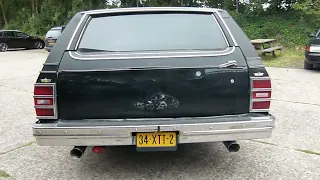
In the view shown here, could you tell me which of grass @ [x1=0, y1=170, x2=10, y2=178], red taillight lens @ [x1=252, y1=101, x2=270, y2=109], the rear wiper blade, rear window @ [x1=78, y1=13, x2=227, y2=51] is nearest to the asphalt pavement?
grass @ [x1=0, y1=170, x2=10, y2=178]

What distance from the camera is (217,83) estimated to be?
3084mm

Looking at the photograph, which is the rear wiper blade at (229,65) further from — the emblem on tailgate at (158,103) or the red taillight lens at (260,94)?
the emblem on tailgate at (158,103)

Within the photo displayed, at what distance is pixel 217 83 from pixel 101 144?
1177 mm

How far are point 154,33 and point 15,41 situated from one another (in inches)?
841

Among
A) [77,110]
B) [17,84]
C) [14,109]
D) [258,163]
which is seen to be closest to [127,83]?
[77,110]

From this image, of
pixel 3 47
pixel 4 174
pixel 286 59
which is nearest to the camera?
pixel 4 174

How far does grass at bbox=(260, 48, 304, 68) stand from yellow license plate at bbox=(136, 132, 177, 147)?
10.0 m

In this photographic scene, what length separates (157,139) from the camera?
306 centimetres

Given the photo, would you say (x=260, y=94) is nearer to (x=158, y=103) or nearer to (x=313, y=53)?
(x=158, y=103)

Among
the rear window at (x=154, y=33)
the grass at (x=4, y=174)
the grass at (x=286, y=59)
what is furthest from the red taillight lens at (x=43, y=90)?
the grass at (x=286, y=59)

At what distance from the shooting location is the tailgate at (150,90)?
120 inches

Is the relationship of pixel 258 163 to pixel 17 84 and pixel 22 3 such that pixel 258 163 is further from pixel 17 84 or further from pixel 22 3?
pixel 22 3

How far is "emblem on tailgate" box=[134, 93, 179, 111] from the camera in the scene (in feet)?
10.1

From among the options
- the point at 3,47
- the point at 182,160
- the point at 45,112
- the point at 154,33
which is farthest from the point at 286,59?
the point at 3,47
